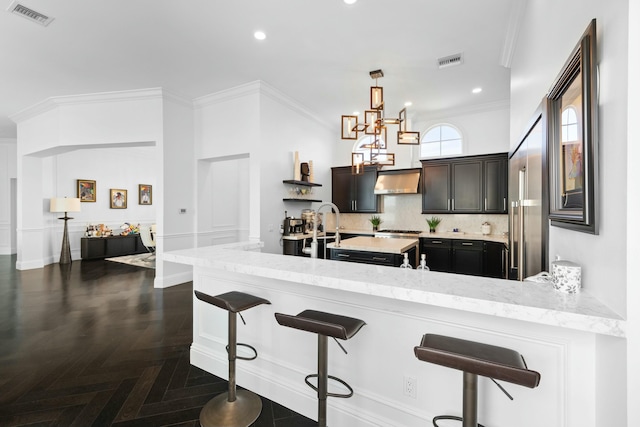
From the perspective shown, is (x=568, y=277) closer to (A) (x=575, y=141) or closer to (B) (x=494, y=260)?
(A) (x=575, y=141)

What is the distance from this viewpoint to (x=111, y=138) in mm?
4957

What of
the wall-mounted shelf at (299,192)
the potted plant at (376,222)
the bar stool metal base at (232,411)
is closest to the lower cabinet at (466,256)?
the potted plant at (376,222)

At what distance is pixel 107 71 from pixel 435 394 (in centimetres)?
540

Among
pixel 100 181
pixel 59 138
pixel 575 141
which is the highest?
pixel 59 138

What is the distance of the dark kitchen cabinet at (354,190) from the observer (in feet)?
20.6

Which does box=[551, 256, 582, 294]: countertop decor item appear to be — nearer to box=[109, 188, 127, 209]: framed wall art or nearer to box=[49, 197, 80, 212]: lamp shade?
box=[49, 197, 80, 212]: lamp shade

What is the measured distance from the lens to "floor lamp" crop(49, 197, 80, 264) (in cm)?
674

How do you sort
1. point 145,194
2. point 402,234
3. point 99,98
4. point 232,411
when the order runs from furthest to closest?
point 145,194
point 402,234
point 99,98
point 232,411

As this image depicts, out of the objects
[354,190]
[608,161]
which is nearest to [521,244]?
[608,161]

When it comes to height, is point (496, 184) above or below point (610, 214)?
above

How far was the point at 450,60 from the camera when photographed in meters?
3.85

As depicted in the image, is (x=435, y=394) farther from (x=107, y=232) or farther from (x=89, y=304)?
(x=107, y=232)

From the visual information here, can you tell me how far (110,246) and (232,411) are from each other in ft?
24.5

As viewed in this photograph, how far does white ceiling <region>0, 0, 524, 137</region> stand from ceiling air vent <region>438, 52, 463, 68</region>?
10 cm
